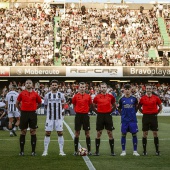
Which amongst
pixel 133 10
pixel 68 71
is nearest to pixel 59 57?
pixel 68 71

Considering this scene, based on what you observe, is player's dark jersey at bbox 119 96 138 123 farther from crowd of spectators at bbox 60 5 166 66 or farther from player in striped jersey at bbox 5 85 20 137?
crowd of spectators at bbox 60 5 166 66

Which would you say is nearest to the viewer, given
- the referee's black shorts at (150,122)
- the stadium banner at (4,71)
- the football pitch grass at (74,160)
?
the football pitch grass at (74,160)

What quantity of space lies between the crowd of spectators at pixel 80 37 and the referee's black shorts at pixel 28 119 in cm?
3420

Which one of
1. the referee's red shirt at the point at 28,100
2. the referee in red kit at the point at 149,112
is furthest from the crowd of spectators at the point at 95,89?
the referee's red shirt at the point at 28,100

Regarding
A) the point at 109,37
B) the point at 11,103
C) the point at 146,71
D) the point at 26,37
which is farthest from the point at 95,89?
the point at 11,103

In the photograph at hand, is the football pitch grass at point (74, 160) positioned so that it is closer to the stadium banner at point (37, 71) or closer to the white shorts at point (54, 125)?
the white shorts at point (54, 125)

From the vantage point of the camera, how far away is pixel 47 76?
50.1m

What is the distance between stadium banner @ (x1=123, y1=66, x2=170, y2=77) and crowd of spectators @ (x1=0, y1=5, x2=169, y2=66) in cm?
53

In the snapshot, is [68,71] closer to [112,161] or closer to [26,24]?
[26,24]

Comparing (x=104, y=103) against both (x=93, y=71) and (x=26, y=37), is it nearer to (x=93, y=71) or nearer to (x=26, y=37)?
(x=93, y=71)

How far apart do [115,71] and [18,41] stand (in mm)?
9835

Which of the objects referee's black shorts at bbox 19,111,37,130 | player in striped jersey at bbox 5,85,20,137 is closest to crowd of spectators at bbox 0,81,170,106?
player in striped jersey at bbox 5,85,20,137

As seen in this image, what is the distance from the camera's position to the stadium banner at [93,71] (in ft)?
164

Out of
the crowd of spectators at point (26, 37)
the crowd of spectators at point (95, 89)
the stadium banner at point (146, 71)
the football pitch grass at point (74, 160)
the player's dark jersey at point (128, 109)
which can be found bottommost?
the football pitch grass at point (74, 160)
